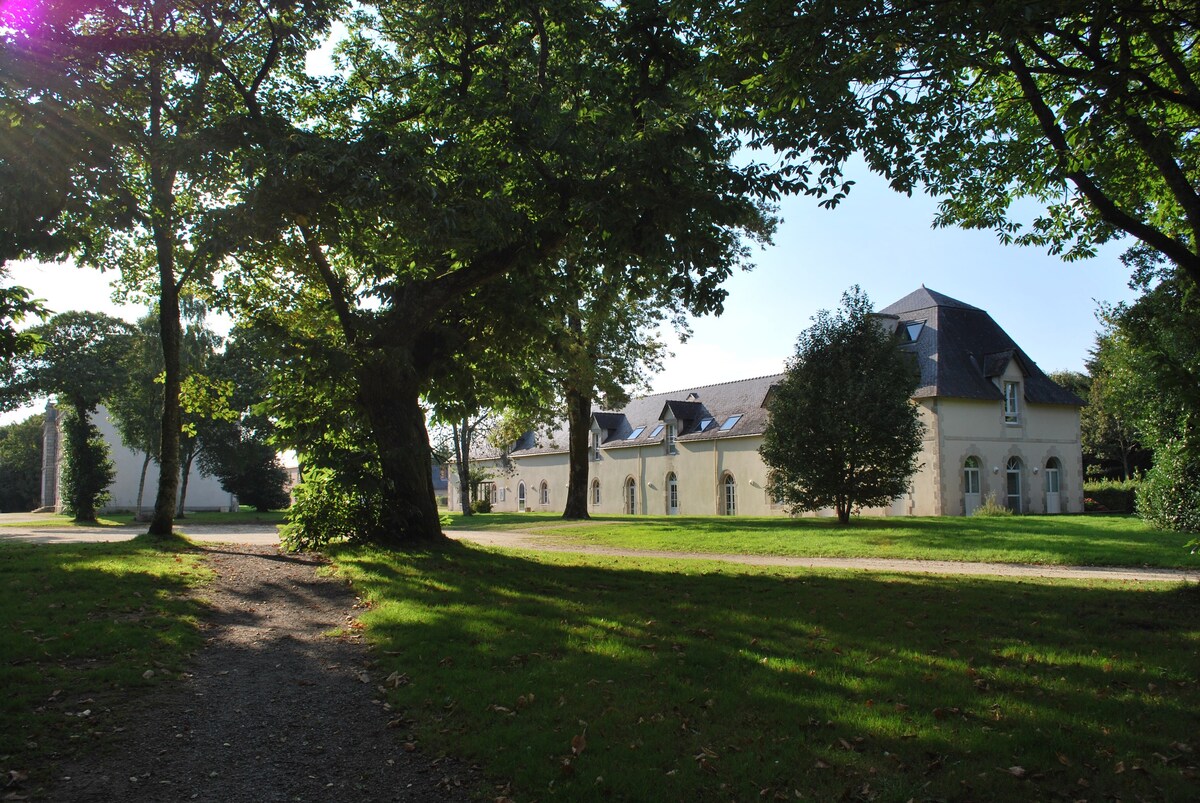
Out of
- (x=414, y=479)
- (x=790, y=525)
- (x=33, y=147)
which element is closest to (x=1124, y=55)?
(x=414, y=479)

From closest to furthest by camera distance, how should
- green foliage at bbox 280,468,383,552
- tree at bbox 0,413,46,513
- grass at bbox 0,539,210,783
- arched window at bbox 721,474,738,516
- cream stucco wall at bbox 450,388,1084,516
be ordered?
grass at bbox 0,539,210,783, green foliage at bbox 280,468,383,552, cream stucco wall at bbox 450,388,1084,516, arched window at bbox 721,474,738,516, tree at bbox 0,413,46,513

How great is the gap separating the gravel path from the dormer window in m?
35.1

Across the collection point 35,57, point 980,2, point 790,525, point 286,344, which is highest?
point 35,57

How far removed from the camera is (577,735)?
5.31m

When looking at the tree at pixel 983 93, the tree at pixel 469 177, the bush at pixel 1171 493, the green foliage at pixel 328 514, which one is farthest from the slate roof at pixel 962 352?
the green foliage at pixel 328 514

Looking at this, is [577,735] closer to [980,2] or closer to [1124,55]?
[980,2]

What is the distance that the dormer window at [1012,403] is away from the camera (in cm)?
3634

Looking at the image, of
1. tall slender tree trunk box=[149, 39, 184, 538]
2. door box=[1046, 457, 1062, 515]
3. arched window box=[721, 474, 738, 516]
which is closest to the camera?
tall slender tree trunk box=[149, 39, 184, 538]

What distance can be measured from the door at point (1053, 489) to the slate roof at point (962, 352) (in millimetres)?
3022

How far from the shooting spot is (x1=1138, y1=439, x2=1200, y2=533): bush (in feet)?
62.7

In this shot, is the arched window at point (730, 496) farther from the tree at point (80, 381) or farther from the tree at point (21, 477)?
the tree at point (21, 477)

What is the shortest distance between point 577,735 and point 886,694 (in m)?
2.41

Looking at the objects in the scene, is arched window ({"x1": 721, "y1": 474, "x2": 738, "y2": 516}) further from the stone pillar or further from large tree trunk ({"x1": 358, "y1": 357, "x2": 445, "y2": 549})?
the stone pillar

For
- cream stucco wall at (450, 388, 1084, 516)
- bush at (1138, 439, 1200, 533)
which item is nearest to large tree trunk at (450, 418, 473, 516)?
cream stucco wall at (450, 388, 1084, 516)
